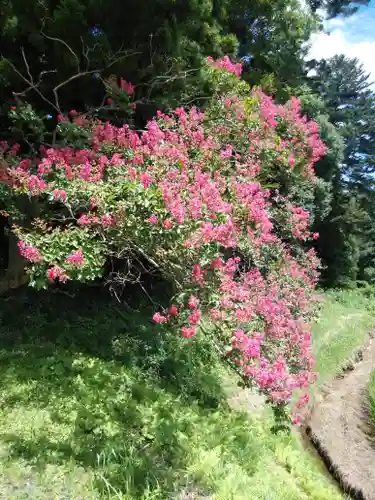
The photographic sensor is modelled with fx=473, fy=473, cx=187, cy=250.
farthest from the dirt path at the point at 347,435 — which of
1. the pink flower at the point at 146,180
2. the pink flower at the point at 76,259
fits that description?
the pink flower at the point at 146,180

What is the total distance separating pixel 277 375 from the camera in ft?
16.9

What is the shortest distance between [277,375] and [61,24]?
5601 mm

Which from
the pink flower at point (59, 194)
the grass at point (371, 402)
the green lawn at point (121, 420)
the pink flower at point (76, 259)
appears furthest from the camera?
the grass at point (371, 402)

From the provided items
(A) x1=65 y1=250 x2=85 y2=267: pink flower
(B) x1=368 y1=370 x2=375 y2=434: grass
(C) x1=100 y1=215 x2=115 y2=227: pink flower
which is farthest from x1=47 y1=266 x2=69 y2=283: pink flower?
(B) x1=368 y1=370 x2=375 y2=434: grass

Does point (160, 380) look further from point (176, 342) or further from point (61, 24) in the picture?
point (61, 24)

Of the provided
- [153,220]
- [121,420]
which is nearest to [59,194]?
Answer: [153,220]

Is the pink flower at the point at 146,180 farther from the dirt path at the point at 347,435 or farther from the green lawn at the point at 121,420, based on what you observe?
the dirt path at the point at 347,435

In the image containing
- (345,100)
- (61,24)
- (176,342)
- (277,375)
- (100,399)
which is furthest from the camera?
(345,100)

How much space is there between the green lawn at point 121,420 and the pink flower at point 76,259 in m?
1.68

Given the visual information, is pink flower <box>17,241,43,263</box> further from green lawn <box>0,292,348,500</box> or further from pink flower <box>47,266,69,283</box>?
green lawn <box>0,292,348,500</box>

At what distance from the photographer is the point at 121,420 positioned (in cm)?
560

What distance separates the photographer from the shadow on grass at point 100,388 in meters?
4.76

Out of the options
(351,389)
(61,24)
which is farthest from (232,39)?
(351,389)

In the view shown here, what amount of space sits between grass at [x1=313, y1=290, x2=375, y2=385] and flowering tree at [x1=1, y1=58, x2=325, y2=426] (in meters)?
4.87
